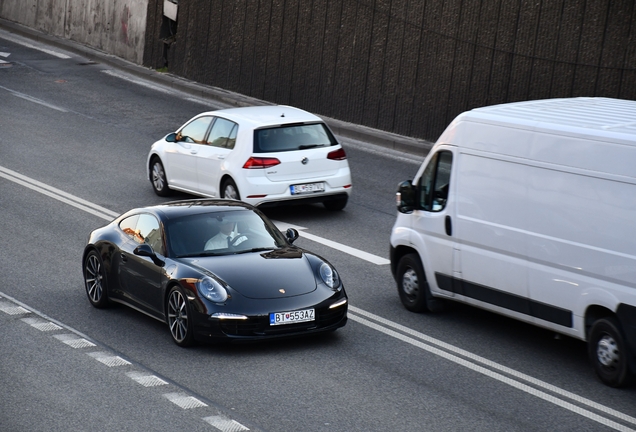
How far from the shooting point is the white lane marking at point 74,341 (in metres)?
10.2

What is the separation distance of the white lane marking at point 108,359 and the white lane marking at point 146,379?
0.35 meters

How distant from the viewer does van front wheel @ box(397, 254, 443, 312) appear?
1129 cm

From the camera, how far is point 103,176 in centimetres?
1878

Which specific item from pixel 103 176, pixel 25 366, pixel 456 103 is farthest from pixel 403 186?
pixel 456 103

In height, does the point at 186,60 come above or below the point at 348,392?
above

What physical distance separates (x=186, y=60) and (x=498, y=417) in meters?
22.3

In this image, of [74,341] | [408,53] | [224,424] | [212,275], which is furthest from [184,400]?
[408,53]

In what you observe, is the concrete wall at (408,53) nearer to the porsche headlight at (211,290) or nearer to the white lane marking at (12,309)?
the porsche headlight at (211,290)

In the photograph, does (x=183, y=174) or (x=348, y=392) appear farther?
(x=183, y=174)

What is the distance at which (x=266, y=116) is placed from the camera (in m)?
16.1

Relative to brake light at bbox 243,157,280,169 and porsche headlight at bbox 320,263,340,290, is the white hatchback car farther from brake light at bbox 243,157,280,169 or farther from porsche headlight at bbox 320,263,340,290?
porsche headlight at bbox 320,263,340,290

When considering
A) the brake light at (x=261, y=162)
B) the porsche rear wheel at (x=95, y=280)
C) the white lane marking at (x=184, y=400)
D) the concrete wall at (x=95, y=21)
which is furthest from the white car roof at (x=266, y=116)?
the concrete wall at (x=95, y=21)

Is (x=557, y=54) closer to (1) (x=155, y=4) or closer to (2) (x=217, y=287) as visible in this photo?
(2) (x=217, y=287)

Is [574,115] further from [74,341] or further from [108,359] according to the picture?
[74,341]
